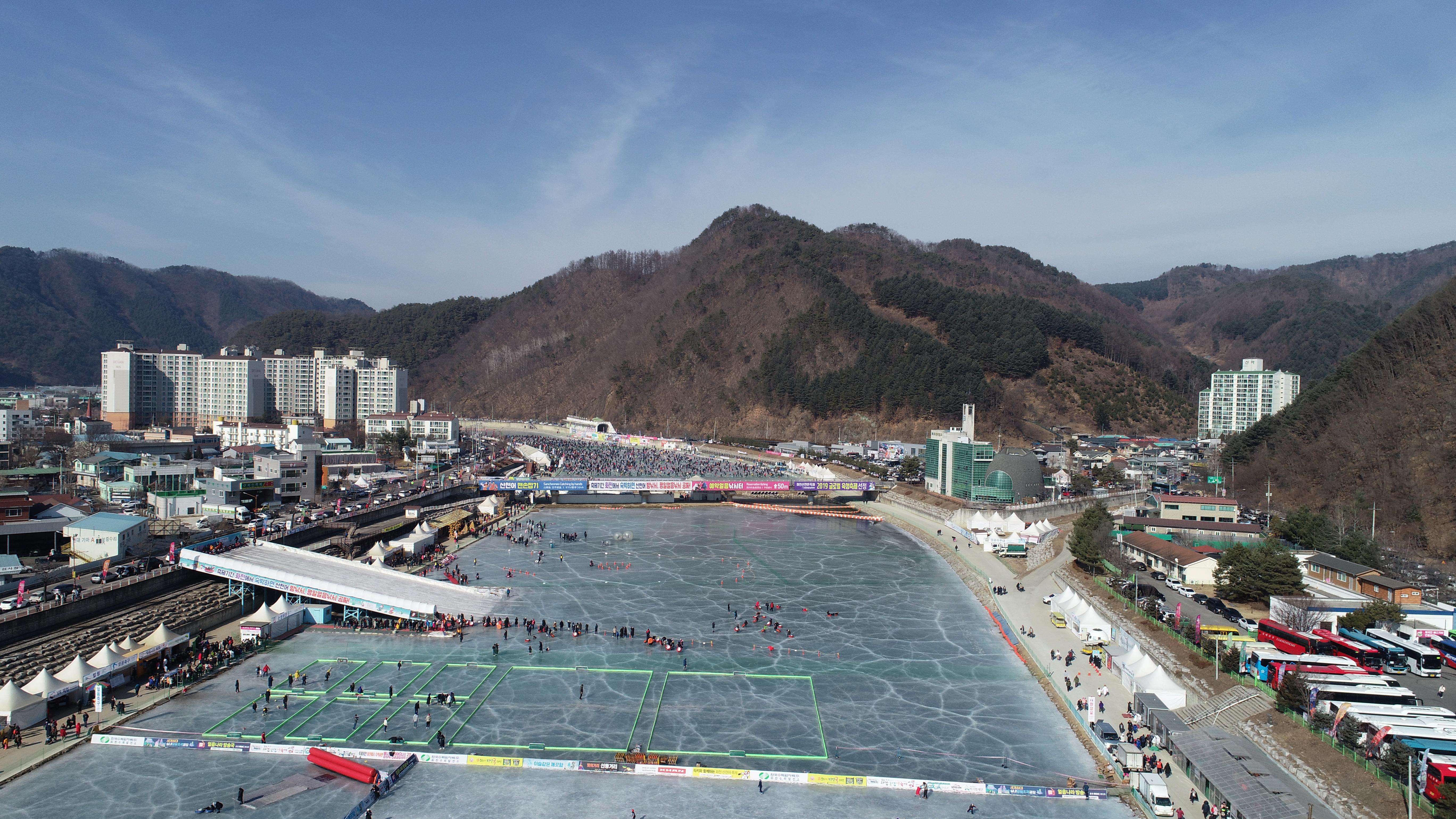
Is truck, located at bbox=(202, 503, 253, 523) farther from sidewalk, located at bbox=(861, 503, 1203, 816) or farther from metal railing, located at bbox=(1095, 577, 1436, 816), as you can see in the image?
metal railing, located at bbox=(1095, 577, 1436, 816)

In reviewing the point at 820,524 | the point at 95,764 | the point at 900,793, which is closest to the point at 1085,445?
the point at 820,524

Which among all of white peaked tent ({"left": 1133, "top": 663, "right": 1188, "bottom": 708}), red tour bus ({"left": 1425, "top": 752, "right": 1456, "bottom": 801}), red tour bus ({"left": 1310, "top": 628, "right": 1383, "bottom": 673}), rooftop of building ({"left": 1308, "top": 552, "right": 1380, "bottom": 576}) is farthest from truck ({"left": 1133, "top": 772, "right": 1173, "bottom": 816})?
rooftop of building ({"left": 1308, "top": 552, "right": 1380, "bottom": 576})

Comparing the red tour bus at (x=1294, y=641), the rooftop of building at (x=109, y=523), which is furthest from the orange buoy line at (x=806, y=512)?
the rooftop of building at (x=109, y=523)

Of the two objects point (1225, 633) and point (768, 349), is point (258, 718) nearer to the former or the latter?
point (1225, 633)

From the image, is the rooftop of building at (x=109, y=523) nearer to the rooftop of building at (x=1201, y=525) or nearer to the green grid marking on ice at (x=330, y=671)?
the green grid marking on ice at (x=330, y=671)

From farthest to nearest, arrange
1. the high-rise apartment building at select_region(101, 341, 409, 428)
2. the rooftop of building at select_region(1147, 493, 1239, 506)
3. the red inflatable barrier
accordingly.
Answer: the high-rise apartment building at select_region(101, 341, 409, 428) → the rooftop of building at select_region(1147, 493, 1239, 506) → the red inflatable barrier

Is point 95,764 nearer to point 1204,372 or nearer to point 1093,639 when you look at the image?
point 1093,639

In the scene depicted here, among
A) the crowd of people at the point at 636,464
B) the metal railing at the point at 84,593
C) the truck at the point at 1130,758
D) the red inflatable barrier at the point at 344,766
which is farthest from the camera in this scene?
the crowd of people at the point at 636,464
